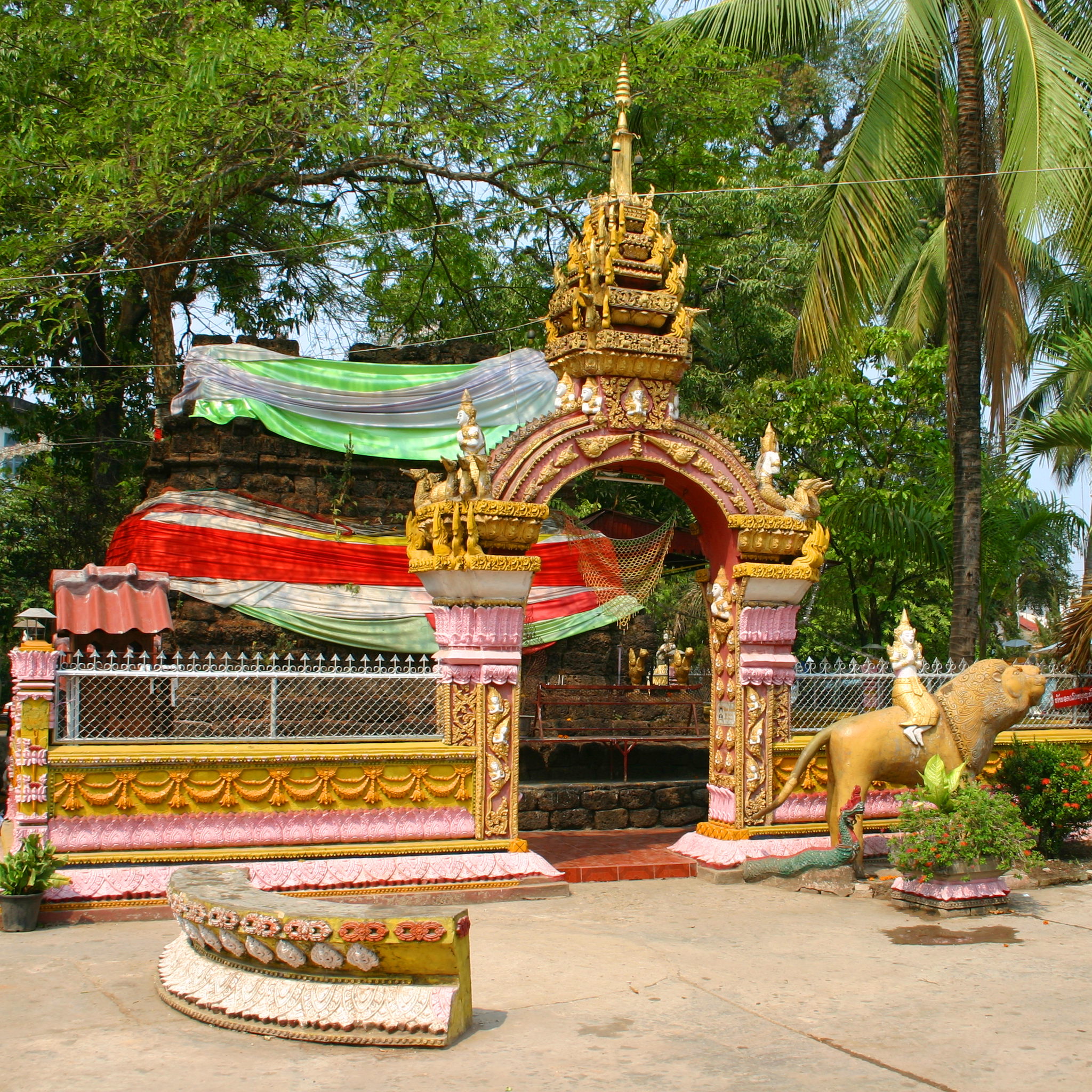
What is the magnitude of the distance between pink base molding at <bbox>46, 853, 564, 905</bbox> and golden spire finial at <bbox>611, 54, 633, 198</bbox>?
17.9ft

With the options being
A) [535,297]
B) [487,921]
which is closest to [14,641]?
[535,297]

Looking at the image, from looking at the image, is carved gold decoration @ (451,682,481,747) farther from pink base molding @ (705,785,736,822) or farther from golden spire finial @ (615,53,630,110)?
golden spire finial @ (615,53,630,110)

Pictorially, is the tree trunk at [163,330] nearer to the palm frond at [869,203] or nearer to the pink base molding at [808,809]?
the palm frond at [869,203]

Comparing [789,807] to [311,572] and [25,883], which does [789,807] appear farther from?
[311,572]

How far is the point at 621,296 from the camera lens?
9672mm

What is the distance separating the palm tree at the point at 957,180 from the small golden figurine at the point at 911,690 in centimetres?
258

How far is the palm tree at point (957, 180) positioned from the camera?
449 inches

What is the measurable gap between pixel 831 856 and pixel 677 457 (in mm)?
3340

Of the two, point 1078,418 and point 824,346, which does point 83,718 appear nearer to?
point 824,346

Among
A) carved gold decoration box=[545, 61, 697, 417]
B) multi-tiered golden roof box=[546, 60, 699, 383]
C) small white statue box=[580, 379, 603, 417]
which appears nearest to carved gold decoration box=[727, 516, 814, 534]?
carved gold decoration box=[545, 61, 697, 417]

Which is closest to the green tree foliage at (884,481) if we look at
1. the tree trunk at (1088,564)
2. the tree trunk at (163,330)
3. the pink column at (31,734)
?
the tree trunk at (1088,564)

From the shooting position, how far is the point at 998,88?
12469mm

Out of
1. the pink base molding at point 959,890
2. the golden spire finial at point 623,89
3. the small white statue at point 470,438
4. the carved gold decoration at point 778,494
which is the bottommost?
the pink base molding at point 959,890

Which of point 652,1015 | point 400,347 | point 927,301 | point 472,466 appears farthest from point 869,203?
point 652,1015
